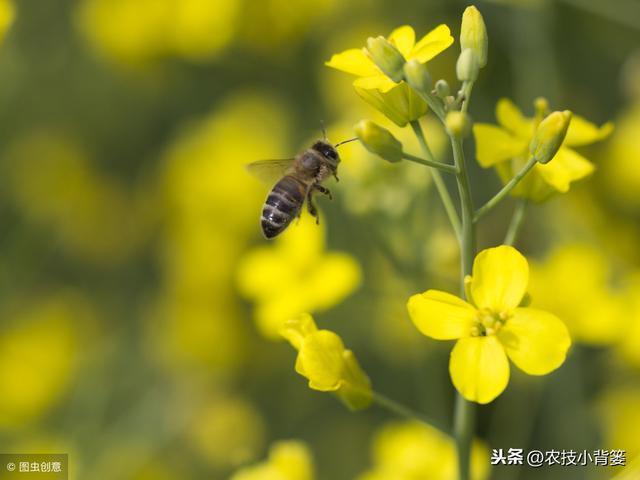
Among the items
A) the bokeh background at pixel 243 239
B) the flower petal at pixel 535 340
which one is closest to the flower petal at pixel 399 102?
the flower petal at pixel 535 340

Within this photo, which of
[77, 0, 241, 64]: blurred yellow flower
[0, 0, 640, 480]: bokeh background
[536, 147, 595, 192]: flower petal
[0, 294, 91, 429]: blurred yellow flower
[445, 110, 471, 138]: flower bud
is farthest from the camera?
[77, 0, 241, 64]: blurred yellow flower

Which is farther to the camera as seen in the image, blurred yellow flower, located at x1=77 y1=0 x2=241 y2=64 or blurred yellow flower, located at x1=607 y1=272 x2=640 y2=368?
blurred yellow flower, located at x1=77 y1=0 x2=241 y2=64

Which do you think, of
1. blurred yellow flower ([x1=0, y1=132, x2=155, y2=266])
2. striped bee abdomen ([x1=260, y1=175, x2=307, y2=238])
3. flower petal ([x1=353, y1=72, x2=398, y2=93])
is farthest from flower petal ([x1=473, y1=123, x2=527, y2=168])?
blurred yellow flower ([x1=0, y1=132, x2=155, y2=266])

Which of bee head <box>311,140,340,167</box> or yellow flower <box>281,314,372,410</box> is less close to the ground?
bee head <box>311,140,340,167</box>

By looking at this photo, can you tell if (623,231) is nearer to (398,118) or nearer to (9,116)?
(398,118)

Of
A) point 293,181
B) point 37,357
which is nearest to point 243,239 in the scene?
point 37,357

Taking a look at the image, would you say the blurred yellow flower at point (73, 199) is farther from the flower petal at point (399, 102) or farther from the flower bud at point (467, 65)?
the flower bud at point (467, 65)

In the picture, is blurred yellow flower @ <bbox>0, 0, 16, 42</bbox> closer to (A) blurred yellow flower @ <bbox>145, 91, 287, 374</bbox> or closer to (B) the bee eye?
(B) the bee eye
